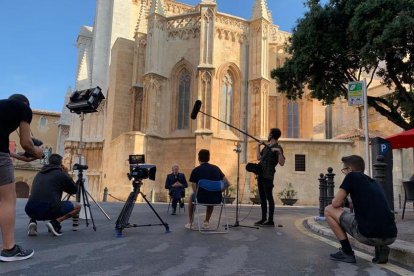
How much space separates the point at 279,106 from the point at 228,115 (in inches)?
210

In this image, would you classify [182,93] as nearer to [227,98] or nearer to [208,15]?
[227,98]

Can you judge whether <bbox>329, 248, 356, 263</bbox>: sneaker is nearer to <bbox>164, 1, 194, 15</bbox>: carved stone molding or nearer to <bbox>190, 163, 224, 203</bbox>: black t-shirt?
<bbox>190, 163, 224, 203</bbox>: black t-shirt

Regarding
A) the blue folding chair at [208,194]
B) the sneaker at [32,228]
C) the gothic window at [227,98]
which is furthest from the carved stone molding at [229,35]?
the sneaker at [32,228]

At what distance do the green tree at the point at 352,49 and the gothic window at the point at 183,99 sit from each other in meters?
12.6

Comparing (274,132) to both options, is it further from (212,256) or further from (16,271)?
(16,271)

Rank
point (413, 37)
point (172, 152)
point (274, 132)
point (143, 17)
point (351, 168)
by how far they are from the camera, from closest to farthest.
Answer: point (351, 168) < point (274, 132) < point (413, 37) < point (172, 152) < point (143, 17)

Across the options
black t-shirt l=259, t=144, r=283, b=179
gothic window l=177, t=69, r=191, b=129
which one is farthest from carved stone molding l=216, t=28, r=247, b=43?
black t-shirt l=259, t=144, r=283, b=179

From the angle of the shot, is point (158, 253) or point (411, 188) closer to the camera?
point (158, 253)

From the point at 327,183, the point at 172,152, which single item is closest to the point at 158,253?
the point at 327,183

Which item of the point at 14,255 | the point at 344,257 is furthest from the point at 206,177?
the point at 14,255

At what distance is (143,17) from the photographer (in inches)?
1238

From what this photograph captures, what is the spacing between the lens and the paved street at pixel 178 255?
13.5 ft

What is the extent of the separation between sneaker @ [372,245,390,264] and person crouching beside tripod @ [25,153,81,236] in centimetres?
452

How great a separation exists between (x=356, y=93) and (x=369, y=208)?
5.03 m
